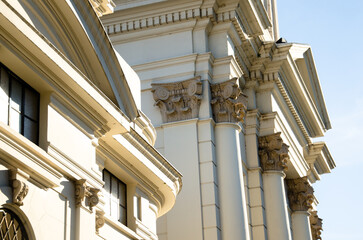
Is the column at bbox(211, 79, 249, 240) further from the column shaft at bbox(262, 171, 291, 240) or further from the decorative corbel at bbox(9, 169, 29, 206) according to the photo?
the decorative corbel at bbox(9, 169, 29, 206)

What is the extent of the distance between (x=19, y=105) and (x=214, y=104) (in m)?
12.8

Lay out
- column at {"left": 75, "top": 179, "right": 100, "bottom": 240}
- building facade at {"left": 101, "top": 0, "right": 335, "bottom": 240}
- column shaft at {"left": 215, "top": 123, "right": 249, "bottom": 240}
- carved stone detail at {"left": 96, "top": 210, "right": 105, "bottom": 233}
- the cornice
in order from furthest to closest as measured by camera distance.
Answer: the cornice < building facade at {"left": 101, "top": 0, "right": 335, "bottom": 240} < column shaft at {"left": 215, "top": 123, "right": 249, "bottom": 240} < carved stone detail at {"left": 96, "top": 210, "right": 105, "bottom": 233} < column at {"left": 75, "top": 179, "right": 100, "bottom": 240}

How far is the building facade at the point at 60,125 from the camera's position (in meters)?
13.0

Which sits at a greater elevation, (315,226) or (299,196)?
(299,196)

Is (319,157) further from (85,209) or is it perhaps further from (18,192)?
(18,192)

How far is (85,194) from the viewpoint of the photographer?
14742mm

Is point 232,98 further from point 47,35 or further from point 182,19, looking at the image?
point 47,35

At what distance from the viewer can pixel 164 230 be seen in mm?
24766

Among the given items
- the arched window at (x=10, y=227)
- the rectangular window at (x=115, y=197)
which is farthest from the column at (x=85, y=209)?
the rectangular window at (x=115, y=197)

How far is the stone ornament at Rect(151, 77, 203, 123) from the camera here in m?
25.9

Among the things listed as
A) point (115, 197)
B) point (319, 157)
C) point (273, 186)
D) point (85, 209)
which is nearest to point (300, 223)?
point (319, 157)

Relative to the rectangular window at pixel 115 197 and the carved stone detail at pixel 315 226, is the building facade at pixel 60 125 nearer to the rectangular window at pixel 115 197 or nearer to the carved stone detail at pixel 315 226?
the rectangular window at pixel 115 197

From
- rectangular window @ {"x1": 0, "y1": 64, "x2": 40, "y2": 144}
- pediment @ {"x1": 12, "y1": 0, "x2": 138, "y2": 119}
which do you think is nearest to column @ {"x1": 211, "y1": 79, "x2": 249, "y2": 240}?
pediment @ {"x1": 12, "y1": 0, "x2": 138, "y2": 119}

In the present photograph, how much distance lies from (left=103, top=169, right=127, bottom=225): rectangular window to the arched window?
163 inches
